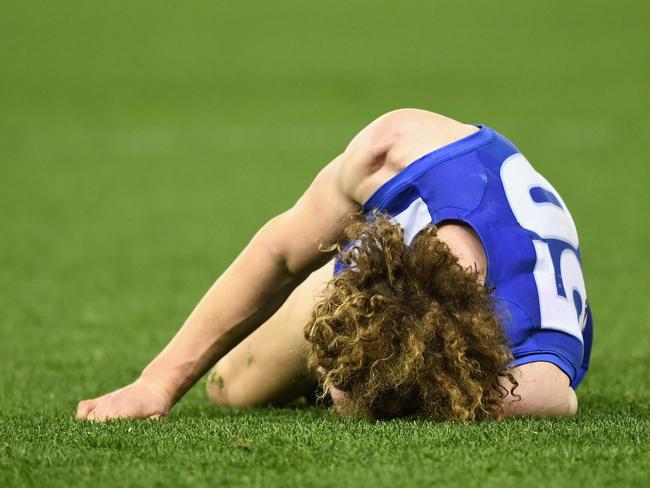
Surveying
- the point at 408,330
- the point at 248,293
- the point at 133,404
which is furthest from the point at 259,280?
the point at 408,330

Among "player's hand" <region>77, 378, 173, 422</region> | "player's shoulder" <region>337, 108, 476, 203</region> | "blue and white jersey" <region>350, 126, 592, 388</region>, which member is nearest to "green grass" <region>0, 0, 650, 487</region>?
"player's hand" <region>77, 378, 173, 422</region>

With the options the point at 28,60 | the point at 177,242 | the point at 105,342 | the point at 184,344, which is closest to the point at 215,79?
the point at 28,60

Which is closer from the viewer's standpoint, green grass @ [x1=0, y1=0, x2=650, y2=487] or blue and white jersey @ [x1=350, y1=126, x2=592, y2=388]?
green grass @ [x1=0, y1=0, x2=650, y2=487]

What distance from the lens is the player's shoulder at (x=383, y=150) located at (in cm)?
264

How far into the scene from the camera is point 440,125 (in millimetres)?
2725

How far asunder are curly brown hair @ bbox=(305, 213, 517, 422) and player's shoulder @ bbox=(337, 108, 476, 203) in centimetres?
21

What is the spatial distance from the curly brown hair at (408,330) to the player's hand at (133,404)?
0.50m

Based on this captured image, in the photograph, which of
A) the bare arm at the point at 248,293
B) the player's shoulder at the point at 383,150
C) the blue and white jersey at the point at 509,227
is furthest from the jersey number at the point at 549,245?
the bare arm at the point at 248,293

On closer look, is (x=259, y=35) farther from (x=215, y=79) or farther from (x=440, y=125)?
(x=440, y=125)

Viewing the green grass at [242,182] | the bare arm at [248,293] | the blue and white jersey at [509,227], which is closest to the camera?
the green grass at [242,182]

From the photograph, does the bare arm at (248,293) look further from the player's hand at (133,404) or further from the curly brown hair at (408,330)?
the curly brown hair at (408,330)

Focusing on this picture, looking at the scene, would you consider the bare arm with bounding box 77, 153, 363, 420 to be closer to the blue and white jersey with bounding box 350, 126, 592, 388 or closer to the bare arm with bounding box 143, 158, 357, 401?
the bare arm with bounding box 143, 158, 357, 401

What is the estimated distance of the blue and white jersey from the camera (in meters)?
2.55

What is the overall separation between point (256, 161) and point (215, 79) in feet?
18.2
